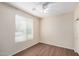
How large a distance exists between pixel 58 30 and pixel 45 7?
567 millimetres

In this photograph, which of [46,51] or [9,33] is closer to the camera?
[46,51]

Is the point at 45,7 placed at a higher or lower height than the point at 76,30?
higher

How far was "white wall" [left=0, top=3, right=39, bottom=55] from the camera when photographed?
5.42 feet

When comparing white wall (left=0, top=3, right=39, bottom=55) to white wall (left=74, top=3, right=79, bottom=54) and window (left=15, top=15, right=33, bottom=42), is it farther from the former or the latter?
white wall (left=74, top=3, right=79, bottom=54)

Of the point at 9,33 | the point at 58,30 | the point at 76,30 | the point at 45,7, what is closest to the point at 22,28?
the point at 9,33

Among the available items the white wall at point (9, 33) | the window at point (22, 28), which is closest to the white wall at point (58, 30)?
the white wall at point (9, 33)

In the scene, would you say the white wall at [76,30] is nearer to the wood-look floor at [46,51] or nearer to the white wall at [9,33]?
the wood-look floor at [46,51]

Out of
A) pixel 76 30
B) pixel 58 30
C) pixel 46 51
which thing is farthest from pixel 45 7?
pixel 46 51

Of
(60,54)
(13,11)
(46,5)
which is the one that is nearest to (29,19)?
(13,11)

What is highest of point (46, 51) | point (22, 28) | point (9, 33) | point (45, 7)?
point (45, 7)

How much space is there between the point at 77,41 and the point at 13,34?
136 centimetres

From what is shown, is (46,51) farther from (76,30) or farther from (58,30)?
(76,30)

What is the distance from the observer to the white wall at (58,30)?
168cm

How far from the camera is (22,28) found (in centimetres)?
174
